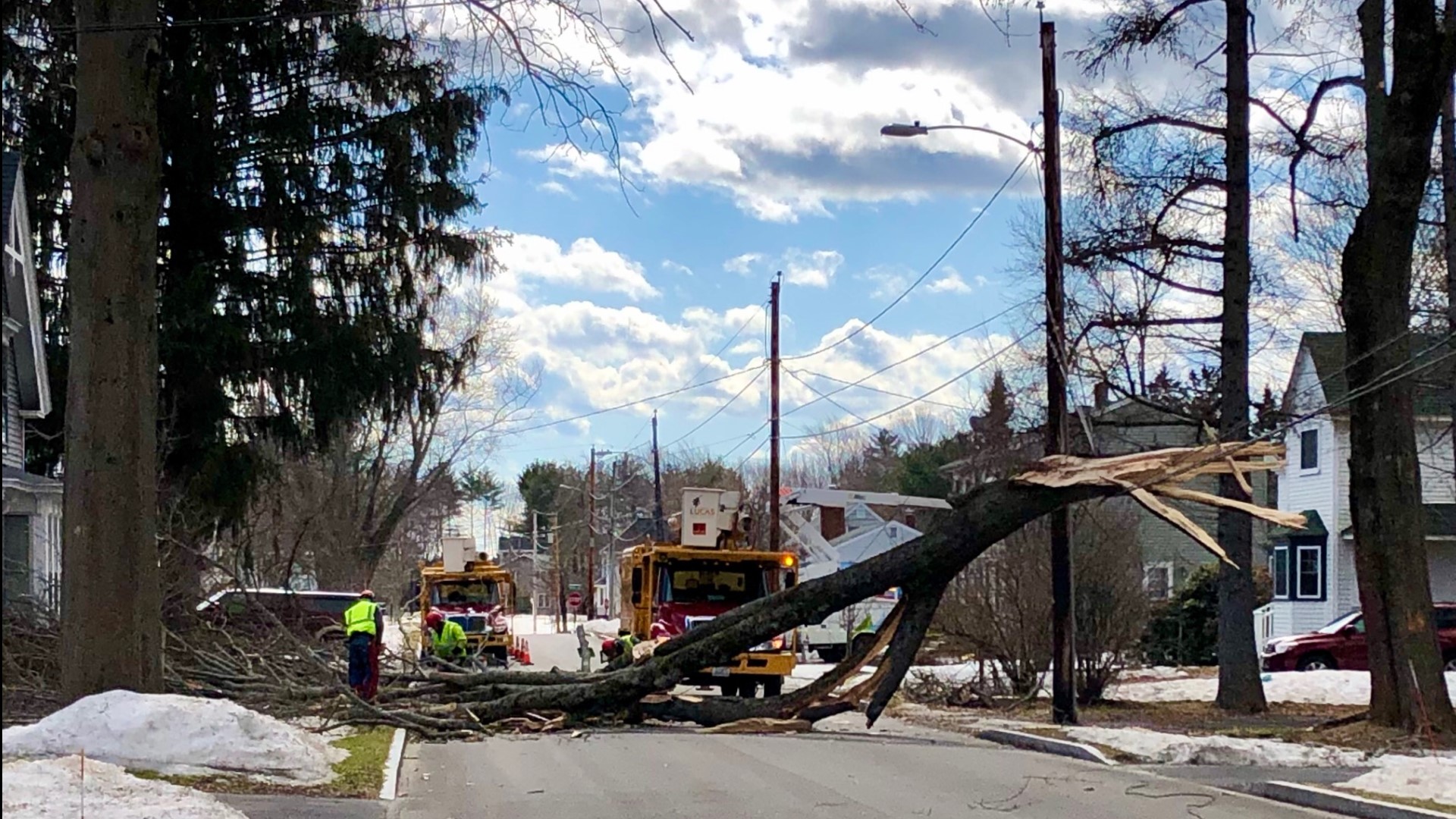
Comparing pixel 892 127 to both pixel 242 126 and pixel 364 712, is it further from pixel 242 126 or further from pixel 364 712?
pixel 242 126

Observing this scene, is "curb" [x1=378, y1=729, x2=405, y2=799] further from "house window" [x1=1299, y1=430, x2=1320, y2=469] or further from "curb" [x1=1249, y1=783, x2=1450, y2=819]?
"house window" [x1=1299, y1=430, x2=1320, y2=469]

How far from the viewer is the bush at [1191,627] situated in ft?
117

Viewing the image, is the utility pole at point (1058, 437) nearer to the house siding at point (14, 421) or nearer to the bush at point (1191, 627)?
the house siding at point (14, 421)

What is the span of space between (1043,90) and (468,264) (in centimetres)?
1074

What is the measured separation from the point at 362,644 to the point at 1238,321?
12.2m

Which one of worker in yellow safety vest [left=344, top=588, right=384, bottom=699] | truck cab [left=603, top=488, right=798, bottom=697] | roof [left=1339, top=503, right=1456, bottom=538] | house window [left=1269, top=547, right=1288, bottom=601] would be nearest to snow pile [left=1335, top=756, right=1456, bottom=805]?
worker in yellow safety vest [left=344, top=588, right=384, bottom=699]

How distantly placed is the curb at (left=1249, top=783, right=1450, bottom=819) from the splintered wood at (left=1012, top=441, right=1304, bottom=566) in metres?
2.53

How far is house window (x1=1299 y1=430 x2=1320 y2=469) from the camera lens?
38812 millimetres

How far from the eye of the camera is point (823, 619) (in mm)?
16156

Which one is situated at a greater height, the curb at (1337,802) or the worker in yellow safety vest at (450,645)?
the worker in yellow safety vest at (450,645)

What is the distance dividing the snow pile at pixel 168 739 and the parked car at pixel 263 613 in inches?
219

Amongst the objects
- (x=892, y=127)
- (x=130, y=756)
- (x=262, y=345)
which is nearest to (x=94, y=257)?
(x=130, y=756)

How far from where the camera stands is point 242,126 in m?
23.2

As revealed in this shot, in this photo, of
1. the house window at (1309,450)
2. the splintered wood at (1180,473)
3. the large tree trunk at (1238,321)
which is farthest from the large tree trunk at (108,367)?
the house window at (1309,450)
